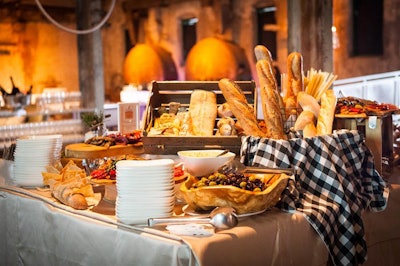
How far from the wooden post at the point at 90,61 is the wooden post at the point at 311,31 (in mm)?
3462

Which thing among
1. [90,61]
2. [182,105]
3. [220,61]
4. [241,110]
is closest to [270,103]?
[241,110]

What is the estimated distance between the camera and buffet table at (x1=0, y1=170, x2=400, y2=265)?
2029mm

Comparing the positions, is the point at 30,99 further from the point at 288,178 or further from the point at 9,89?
the point at 288,178

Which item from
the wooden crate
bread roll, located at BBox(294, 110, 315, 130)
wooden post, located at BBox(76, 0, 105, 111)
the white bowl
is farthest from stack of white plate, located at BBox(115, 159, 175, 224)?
wooden post, located at BBox(76, 0, 105, 111)

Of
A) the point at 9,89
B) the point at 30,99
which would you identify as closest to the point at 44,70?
the point at 9,89

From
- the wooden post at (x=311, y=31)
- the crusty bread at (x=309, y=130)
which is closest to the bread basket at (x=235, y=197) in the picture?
the crusty bread at (x=309, y=130)

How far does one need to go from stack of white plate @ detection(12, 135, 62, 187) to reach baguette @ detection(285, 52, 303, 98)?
1.25 m

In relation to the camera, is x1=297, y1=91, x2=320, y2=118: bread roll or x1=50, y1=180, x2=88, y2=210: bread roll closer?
x1=50, y1=180, x2=88, y2=210: bread roll

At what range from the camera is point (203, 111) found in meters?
3.11

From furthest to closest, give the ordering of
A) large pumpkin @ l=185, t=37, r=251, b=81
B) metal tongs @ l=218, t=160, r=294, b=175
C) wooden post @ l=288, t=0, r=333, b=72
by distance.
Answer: large pumpkin @ l=185, t=37, r=251, b=81, wooden post @ l=288, t=0, r=333, b=72, metal tongs @ l=218, t=160, r=294, b=175

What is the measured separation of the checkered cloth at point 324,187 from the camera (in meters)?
2.39

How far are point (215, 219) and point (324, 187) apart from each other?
0.61 m

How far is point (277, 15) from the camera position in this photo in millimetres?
10672

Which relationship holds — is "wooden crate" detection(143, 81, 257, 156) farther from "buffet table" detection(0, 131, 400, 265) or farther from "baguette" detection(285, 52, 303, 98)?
"buffet table" detection(0, 131, 400, 265)
